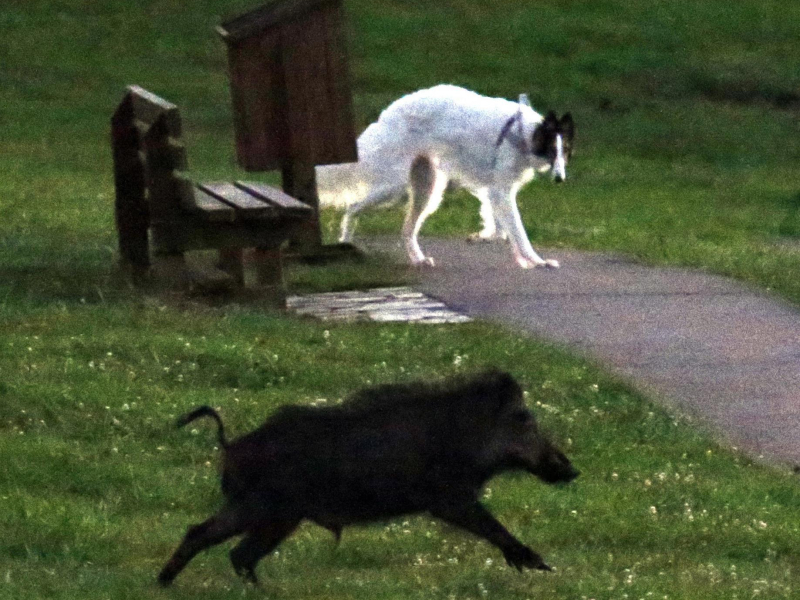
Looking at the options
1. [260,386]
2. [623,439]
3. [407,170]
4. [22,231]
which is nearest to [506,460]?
[623,439]

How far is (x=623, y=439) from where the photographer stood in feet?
27.0

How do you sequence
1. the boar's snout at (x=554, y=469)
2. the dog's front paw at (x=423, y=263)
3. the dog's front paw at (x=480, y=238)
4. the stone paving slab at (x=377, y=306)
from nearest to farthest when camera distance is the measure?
the boar's snout at (x=554, y=469) → the stone paving slab at (x=377, y=306) → the dog's front paw at (x=423, y=263) → the dog's front paw at (x=480, y=238)

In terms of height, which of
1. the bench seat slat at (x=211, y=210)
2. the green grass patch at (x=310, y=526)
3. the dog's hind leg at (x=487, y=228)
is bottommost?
the green grass patch at (x=310, y=526)

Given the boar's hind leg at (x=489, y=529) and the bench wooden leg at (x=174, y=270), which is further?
the bench wooden leg at (x=174, y=270)

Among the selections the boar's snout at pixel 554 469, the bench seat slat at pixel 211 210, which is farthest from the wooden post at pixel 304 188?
the boar's snout at pixel 554 469

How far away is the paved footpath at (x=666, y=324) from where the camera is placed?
8820mm

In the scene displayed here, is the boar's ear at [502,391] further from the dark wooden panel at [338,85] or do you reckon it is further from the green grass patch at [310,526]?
the dark wooden panel at [338,85]

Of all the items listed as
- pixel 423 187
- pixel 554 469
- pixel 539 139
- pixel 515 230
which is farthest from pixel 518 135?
pixel 554 469

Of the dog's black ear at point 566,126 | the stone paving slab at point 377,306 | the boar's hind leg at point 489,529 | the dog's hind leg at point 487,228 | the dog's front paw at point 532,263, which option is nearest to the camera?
the boar's hind leg at point 489,529

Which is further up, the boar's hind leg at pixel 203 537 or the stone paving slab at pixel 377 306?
the stone paving slab at pixel 377 306

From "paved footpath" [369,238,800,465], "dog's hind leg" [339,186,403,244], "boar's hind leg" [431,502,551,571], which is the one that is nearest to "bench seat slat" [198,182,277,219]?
"paved footpath" [369,238,800,465]

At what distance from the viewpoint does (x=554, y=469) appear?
6238 mm

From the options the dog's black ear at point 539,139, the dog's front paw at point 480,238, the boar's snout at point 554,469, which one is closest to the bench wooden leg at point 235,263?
the dog's black ear at point 539,139

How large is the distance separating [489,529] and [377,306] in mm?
5225
